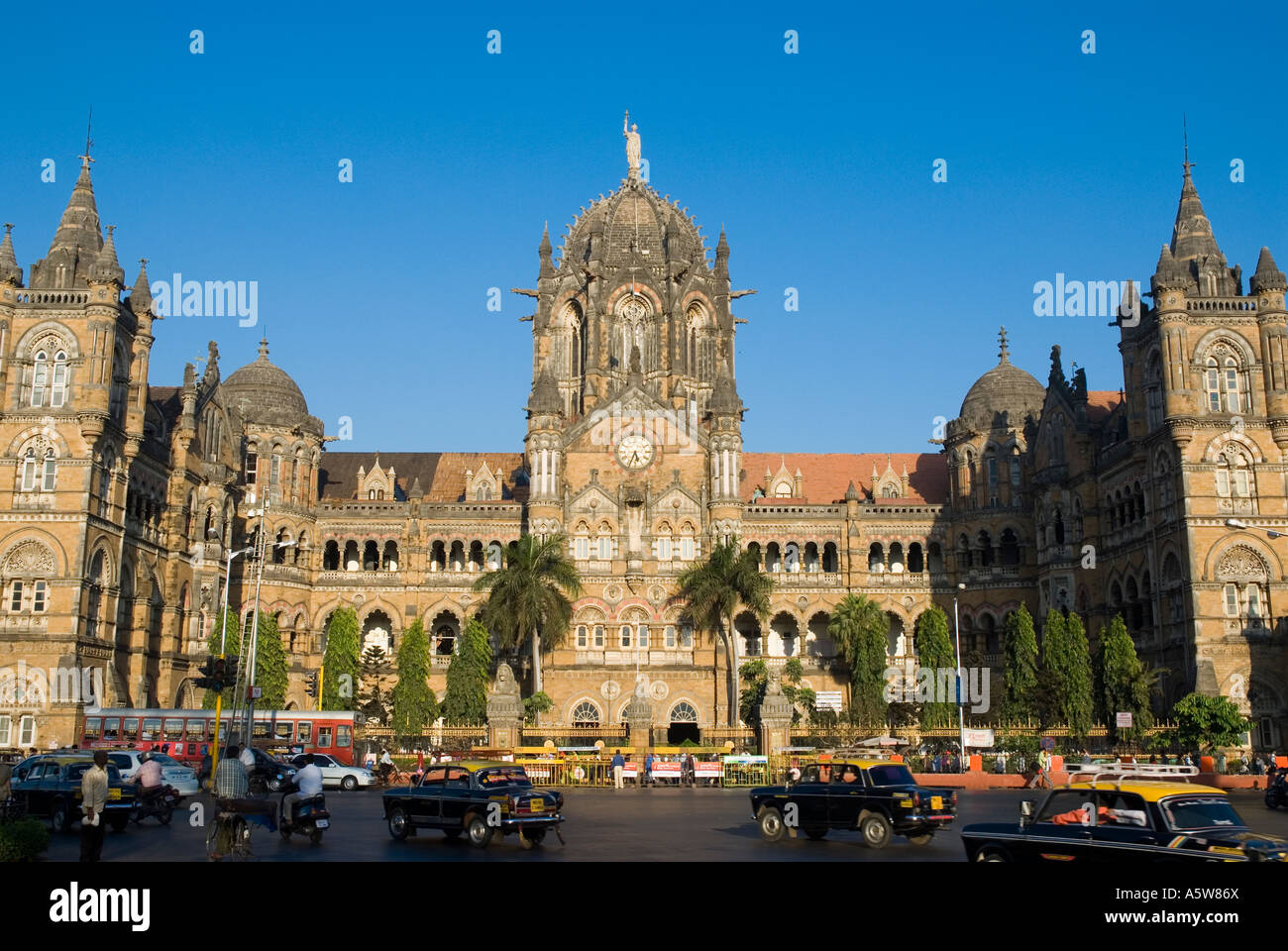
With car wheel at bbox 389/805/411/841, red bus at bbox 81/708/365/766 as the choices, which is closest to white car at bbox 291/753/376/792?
red bus at bbox 81/708/365/766

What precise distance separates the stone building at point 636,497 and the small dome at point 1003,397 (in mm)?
214

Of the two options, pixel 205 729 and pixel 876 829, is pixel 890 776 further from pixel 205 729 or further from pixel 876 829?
pixel 205 729

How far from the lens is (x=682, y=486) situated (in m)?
72.6

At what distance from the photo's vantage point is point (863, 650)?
214 ft

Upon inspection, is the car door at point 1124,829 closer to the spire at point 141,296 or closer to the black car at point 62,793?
the black car at point 62,793

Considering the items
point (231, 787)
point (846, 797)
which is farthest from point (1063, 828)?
point (231, 787)

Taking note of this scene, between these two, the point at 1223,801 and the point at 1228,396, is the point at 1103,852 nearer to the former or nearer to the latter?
the point at 1223,801

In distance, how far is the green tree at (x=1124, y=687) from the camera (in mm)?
53469

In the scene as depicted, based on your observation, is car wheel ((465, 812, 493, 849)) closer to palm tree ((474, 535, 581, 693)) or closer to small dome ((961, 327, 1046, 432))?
palm tree ((474, 535, 581, 693))

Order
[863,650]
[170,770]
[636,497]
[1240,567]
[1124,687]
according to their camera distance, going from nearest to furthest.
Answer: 1. [170,770]
2. [1124,687]
3. [1240,567]
4. [863,650]
5. [636,497]

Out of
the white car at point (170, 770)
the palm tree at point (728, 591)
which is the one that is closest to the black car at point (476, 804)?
the white car at point (170, 770)

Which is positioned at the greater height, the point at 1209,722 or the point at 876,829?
the point at 1209,722

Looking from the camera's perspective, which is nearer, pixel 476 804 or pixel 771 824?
pixel 476 804

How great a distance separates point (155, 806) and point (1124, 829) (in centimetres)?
2213
